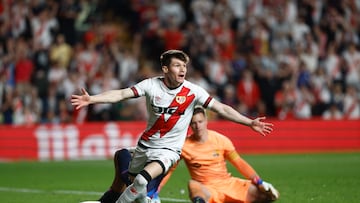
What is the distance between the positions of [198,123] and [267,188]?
126cm

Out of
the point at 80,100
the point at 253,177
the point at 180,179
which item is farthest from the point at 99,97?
the point at 180,179

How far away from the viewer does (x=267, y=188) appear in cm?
1021

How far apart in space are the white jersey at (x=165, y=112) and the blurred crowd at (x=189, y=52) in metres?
13.3

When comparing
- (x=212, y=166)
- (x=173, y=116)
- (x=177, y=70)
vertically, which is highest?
(x=177, y=70)

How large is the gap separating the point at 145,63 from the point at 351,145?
696 centimetres

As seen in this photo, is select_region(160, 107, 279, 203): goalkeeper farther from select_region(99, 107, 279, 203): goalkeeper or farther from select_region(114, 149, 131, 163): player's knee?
select_region(114, 149, 131, 163): player's knee

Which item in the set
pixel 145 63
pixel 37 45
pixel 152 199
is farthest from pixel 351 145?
pixel 152 199

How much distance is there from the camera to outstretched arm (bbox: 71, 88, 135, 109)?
9.22 metres

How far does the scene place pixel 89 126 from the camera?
22672mm

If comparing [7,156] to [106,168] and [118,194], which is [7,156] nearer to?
[106,168]

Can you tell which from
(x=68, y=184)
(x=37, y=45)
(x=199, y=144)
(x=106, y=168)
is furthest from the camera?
(x=37, y=45)

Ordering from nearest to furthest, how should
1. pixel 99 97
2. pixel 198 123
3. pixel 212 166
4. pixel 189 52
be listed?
1. pixel 99 97
2. pixel 198 123
3. pixel 212 166
4. pixel 189 52

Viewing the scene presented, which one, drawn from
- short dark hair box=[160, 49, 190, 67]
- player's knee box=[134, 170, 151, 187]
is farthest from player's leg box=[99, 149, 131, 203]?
short dark hair box=[160, 49, 190, 67]

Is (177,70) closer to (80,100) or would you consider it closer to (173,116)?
(173,116)
